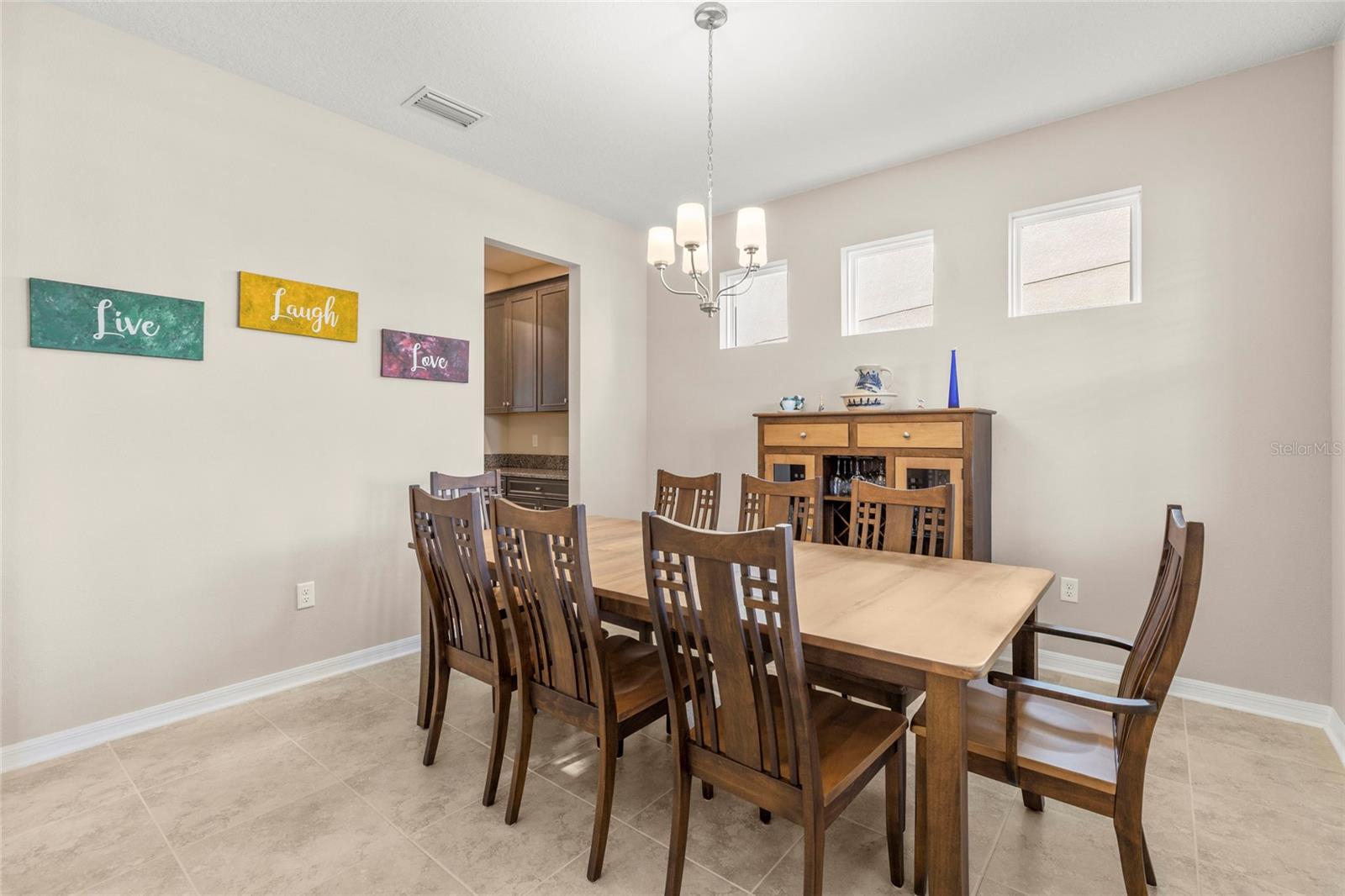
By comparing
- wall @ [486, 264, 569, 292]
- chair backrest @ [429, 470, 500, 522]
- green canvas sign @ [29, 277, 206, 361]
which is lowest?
chair backrest @ [429, 470, 500, 522]

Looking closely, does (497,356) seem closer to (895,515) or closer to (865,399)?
(865,399)

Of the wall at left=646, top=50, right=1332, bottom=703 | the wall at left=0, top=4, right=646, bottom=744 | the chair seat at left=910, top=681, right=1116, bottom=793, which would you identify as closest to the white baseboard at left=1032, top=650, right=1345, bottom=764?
the wall at left=646, top=50, right=1332, bottom=703

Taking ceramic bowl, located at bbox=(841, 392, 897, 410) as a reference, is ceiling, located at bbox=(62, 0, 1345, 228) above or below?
above

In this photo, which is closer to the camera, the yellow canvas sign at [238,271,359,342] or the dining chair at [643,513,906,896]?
the dining chair at [643,513,906,896]

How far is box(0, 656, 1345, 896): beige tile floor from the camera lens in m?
1.69

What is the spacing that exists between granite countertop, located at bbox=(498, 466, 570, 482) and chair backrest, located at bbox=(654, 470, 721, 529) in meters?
1.95

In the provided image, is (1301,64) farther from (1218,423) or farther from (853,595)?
(853,595)

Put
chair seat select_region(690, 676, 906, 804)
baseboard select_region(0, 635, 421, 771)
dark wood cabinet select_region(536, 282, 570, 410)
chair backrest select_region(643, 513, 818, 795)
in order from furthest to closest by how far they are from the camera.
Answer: dark wood cabinet select_region(536, 282, 570, 410) < baseboard select_region(0, 635, 421, 771) < chair seat select_region(690, 676, 906, 804) < chair backrest select_region(643, 513, 818, 795)

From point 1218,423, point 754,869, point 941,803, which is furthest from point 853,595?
point 1218,423

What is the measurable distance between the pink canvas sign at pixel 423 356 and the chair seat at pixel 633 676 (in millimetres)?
2106

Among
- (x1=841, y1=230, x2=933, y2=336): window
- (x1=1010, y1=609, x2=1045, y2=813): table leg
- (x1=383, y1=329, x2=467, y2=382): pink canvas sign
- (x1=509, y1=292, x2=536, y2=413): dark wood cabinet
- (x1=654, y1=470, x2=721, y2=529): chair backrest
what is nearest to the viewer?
(x1=1010, y1=609, x2=1045, y2=813): table leg

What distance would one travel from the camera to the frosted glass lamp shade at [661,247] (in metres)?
2.53

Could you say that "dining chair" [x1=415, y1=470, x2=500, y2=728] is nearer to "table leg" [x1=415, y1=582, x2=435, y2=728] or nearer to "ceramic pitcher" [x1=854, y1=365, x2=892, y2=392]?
"table leg" [x1=415, y1=582, x2=435, y2=728]

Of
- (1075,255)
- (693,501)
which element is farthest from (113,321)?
(1075,255)
